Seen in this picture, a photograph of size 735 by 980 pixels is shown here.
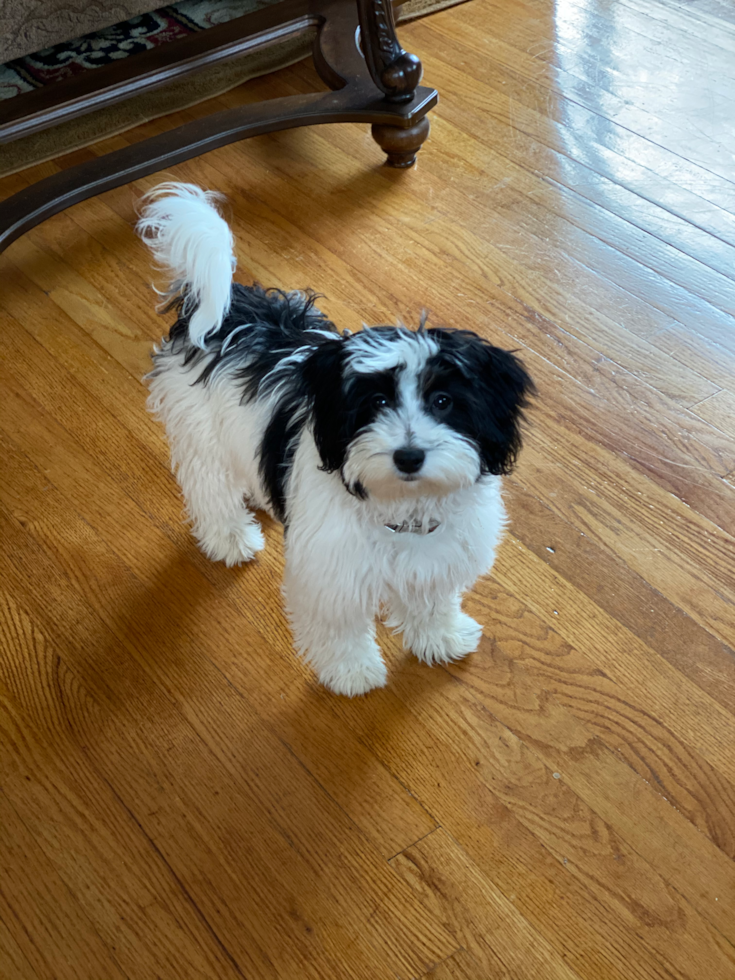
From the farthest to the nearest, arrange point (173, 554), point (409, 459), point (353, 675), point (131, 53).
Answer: point (131, 53), point (173, 554), point (353, 675), point (409, 459)

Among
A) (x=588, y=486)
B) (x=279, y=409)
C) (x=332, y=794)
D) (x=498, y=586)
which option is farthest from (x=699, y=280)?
(x=332, y=794)

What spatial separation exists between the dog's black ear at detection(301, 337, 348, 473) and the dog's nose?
0.29 feet

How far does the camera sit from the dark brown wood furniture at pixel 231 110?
7.80 ft

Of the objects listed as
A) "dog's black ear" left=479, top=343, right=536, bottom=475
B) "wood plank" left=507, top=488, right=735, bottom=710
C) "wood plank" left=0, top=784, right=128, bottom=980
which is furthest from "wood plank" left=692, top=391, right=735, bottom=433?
"wood plank" left=0, top=784, right=128, bottom=980

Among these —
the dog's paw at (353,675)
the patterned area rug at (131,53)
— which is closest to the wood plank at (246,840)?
the dog's paw at (353,675)

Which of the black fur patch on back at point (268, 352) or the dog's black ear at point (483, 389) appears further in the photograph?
the black fur patch on back at point (268, 352)

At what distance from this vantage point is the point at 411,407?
113 cm

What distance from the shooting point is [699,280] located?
222 cm

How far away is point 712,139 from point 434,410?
1923 millimetres

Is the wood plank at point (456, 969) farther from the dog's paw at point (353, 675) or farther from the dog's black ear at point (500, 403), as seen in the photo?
the dog's black ear at point (500, 403)

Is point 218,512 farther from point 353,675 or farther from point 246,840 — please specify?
point 246,840

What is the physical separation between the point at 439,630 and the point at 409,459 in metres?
0.53

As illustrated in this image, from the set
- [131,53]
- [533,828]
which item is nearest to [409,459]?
[533,828]

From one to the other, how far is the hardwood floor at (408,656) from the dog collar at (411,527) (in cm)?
38
